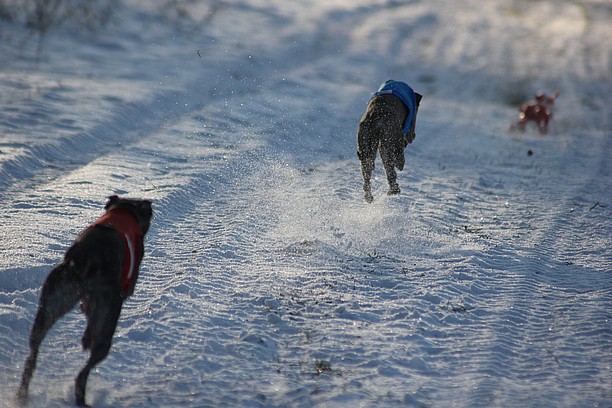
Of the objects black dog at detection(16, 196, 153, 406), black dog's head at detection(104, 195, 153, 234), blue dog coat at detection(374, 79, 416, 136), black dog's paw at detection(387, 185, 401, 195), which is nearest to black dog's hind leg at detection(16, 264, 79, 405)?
black dog at detection(16, 196, 153, 406)

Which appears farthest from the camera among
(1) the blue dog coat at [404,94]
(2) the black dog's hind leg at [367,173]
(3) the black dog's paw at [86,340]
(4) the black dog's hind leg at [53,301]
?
(1) the blue dog coat at [404,94]

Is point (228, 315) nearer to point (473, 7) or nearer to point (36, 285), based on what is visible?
point (36, 285)

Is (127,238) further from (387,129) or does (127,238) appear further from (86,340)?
(387,129)

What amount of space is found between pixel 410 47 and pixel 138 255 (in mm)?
19096

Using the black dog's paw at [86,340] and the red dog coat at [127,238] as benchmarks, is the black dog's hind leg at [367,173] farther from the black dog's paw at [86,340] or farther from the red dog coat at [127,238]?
the black dog's paw at [86,340]

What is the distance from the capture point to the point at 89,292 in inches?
140

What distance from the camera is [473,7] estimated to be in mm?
30188

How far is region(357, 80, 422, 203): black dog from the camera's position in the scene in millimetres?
7223

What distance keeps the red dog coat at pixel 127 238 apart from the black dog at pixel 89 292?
13mm

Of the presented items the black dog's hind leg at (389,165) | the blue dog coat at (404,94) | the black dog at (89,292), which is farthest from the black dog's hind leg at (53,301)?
the blue dog coat at (404,94)

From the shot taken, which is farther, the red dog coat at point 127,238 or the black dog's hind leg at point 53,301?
the red dog coat at point 127,238

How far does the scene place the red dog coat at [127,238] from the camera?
3803 mm

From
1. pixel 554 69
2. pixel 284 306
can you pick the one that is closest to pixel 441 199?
pixel 284 306

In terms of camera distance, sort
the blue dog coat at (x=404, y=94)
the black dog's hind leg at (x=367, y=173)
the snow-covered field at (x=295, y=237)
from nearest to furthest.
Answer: the snow-covered field at (x=295, y=237) < the black dog's hind leg at (x=367, y=173) < the blue dog coat at (x=404, y=94)
